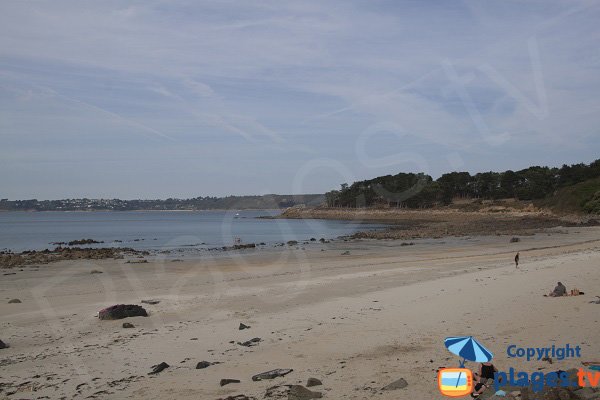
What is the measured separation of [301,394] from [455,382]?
6.32 feet

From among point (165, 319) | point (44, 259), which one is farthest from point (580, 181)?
point (165, 319)

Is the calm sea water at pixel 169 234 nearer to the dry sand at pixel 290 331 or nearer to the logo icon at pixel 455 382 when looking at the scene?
the dry sand at pixel 290 331

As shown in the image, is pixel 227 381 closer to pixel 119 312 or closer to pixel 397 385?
pixel 397 385

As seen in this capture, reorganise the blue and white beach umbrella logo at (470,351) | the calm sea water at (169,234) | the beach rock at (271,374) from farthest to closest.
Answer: the calm sea water at (169,234) → the beach rock at (271,374) → the blue and white beach umbrella logo at (470,351)

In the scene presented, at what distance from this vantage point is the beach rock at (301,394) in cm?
620

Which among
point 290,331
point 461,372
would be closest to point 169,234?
point 290,331

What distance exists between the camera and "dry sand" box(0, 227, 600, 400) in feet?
23.4

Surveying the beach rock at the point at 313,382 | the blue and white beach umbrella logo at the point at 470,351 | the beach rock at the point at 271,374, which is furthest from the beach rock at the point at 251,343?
the blue and white beach umbrella logo at the point at 470,351

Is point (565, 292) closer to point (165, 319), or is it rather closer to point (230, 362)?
point (230, 362)

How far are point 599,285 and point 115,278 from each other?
17.8 metres

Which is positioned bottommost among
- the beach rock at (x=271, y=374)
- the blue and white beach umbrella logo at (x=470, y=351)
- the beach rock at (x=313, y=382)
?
the beach rock at (x=271, y=374)

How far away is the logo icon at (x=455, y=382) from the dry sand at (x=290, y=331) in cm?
16

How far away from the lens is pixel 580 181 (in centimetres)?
9206

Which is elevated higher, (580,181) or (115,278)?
(580,181)
